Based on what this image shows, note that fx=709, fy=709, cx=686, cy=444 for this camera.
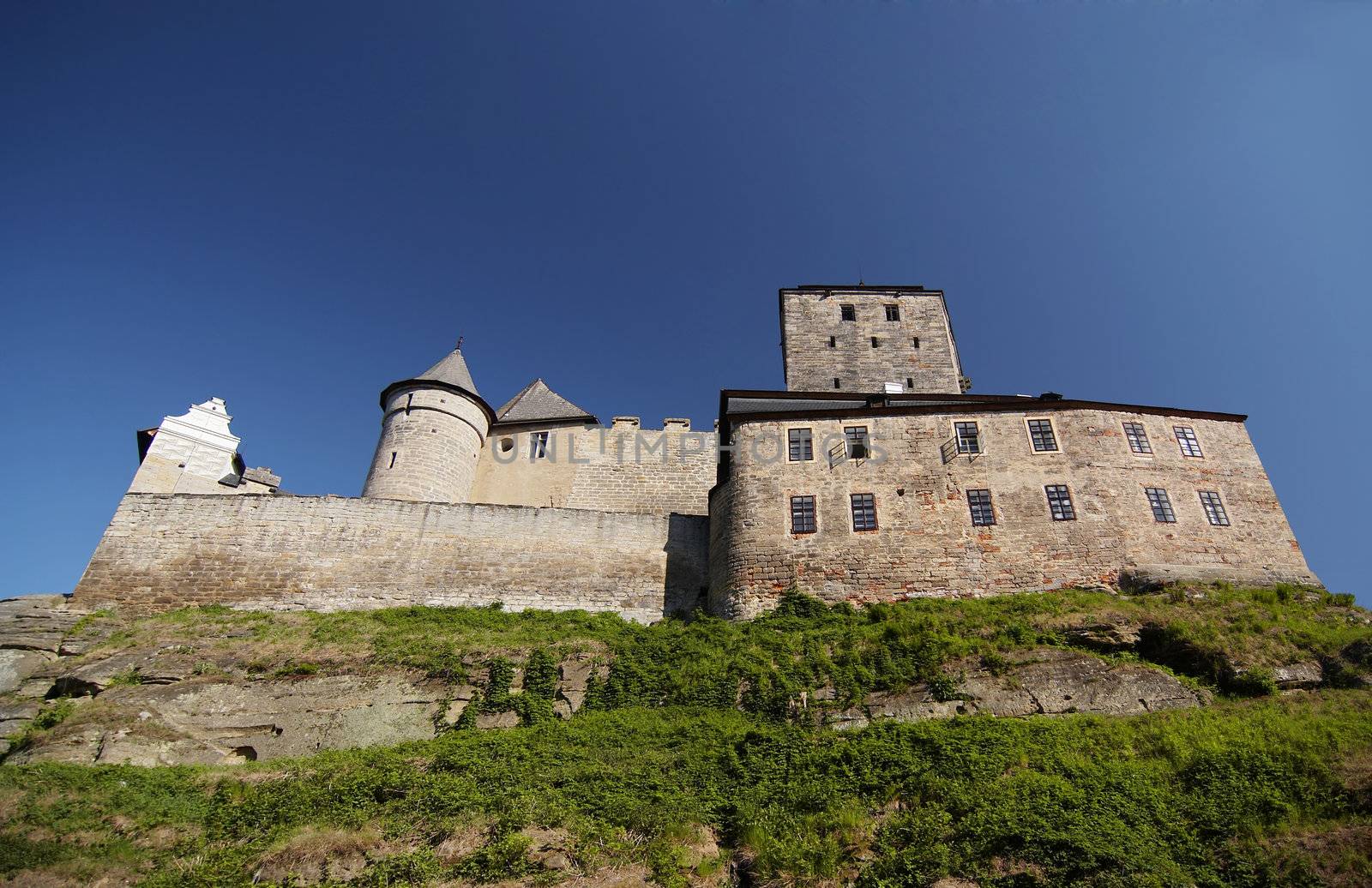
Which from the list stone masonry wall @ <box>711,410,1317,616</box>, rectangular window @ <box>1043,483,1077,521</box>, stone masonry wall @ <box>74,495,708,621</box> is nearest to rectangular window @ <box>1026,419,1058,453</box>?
stone masonry wall @ <box>711,410,1317,616</box>

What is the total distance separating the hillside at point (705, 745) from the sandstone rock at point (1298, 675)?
49mm

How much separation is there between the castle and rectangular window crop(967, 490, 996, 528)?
0.17ft

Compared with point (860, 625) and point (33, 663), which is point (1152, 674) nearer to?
point (860, 625)

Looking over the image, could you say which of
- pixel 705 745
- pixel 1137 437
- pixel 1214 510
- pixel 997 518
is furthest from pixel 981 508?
pixel 705 745

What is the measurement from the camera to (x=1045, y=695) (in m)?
15.2

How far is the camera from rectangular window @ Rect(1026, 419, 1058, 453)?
22.6 meters

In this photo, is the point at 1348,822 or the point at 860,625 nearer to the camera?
the point at 1348,822

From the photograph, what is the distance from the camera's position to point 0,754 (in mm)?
15359

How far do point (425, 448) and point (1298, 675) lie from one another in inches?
1092

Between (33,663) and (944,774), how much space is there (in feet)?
72.4

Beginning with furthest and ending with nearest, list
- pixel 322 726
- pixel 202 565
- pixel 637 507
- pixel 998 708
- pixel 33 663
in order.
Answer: pixel 637 507
pixel 202 565
pixel 33 663
pixel 322 726
pixel 998 708

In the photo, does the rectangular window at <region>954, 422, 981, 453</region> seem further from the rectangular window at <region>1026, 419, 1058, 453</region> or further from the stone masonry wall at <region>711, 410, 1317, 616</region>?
the rectangular window at <region>1026, 419, 1058, 453</region>

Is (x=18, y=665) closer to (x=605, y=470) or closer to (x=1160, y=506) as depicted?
(x=605, y=470)

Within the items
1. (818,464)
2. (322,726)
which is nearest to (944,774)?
(818,464)
